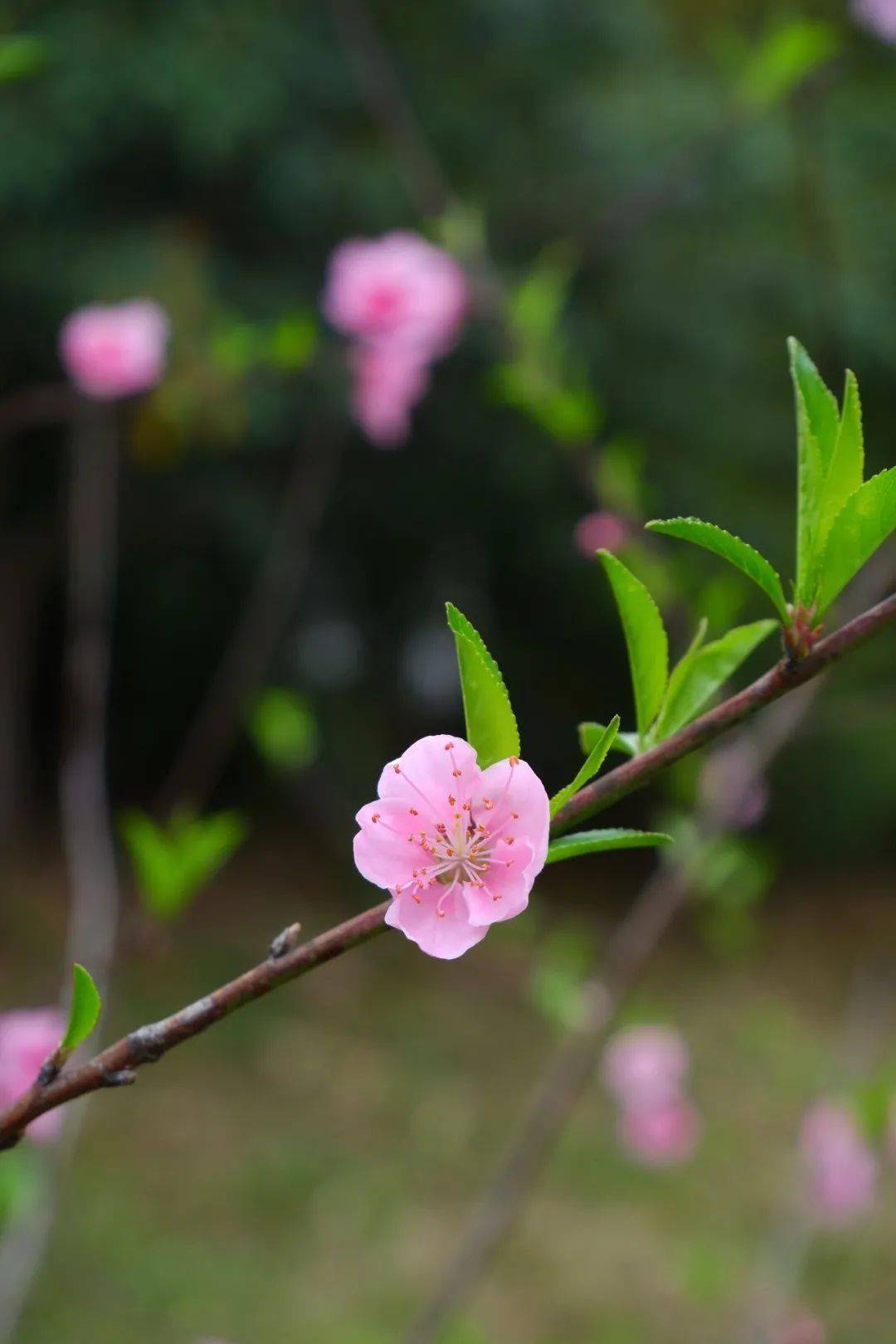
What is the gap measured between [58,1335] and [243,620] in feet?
11.8

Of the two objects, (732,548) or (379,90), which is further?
(379,90)

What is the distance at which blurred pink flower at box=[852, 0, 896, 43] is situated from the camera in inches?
66.4

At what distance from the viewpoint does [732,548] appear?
365 millimetres

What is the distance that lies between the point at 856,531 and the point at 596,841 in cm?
12

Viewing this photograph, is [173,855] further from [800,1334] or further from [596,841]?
[800,1334]

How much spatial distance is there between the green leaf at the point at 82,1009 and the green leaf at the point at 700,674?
0.18 metres

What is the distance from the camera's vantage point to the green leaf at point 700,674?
40cm

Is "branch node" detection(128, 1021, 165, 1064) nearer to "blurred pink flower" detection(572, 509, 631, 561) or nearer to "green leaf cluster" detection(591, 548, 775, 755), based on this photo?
"green leaf cluster" detection(591, 548, 775, 755)

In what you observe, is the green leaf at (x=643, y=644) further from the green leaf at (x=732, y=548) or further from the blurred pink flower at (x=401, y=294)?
the blurred pink flower at (x=401, y=294)

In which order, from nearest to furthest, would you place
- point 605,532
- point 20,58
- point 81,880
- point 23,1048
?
point 20,58 → point 23,1048 → point 81,880 → point 605,532

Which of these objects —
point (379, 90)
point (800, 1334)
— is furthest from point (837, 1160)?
point (379, 90)

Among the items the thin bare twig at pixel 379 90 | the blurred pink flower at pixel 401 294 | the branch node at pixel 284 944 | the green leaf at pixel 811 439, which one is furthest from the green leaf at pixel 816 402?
the blurred pink flower at pixel 401 294

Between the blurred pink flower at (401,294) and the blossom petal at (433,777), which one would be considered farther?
the blurred pink flower at (401,294)

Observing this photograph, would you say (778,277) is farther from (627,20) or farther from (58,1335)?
(58,1335)
